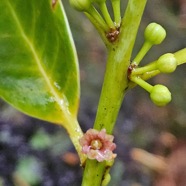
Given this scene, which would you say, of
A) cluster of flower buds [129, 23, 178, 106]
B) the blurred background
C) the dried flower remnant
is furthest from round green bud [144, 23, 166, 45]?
the blurred background

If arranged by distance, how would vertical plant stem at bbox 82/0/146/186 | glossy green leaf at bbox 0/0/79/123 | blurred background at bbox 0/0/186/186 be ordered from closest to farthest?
vertical plant stem at bbox 82/0/146/186 → glossy green leaf at bbox 0/0/79/123 → blurred background at bbox 0/0/186/186

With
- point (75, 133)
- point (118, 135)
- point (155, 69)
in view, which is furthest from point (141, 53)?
point (118, 135)

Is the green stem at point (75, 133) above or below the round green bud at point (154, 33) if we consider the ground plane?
below

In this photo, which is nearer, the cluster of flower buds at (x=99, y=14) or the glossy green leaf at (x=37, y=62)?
the cluster of flower buds at (x=99, y=14)

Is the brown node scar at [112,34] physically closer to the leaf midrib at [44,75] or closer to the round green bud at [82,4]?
the round green bud at [82,4]

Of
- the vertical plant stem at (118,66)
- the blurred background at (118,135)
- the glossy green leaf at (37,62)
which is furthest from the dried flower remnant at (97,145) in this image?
the blurred background at (118,135)

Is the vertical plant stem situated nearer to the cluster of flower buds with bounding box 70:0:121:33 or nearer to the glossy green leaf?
the cluster of flower buds with bounding box 70:0:121:33
